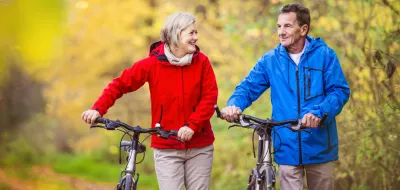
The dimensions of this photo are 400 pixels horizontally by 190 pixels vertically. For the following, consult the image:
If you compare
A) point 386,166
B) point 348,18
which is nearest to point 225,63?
point 348,18

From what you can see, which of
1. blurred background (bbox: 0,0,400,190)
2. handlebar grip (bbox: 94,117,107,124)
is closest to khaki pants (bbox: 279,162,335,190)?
blurred background (bbox: 0,0,400,190)

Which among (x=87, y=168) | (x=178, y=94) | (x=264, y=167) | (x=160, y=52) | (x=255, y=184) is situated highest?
(x=87, y=168)

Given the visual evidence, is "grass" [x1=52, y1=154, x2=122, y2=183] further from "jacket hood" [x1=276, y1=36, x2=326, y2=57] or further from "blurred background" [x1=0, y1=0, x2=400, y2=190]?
"jacket hood" [x1=276, y1=36, x2=326, y2=57]

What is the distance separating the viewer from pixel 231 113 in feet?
13.9

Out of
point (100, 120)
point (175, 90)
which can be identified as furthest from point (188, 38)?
point (100, 120)

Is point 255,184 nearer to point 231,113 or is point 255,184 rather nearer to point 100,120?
point 231,113

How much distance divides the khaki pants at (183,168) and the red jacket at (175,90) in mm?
62

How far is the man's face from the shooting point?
4.47 meters

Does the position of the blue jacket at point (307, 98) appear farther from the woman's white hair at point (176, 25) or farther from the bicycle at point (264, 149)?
the woman's white hair at point (176, 25)

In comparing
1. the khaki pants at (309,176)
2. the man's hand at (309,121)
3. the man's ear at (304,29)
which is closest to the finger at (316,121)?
the man's hand at (309,121)

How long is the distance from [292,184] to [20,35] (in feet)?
10.7

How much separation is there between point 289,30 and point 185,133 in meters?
1.04

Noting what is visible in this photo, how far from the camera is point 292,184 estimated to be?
171 inches

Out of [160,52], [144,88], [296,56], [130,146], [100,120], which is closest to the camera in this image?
[100,120]
